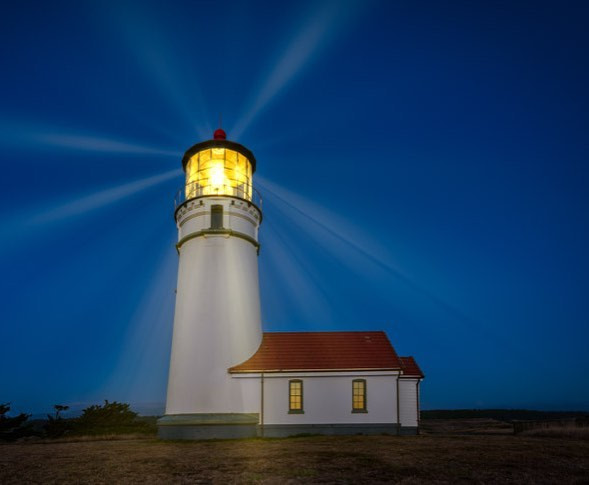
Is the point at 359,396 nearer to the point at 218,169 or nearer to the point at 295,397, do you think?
the point at 295,397

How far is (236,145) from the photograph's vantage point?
22.4 meters

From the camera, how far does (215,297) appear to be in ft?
Result: 69.0

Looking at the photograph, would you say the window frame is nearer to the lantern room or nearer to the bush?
the lantern room

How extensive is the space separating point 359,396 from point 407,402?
6.80 feet

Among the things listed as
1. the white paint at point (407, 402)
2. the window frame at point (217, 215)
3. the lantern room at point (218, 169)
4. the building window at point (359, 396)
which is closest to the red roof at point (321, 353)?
the building window at point (359, 396)

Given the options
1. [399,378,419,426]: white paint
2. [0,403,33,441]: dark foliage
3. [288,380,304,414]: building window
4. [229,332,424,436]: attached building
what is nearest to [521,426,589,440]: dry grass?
[399,378,419,426]: white paint

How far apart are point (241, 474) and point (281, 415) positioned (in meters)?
9.70

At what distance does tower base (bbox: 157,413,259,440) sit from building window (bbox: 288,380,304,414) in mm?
1651

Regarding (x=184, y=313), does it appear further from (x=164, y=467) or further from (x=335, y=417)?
(x=164, y=467)

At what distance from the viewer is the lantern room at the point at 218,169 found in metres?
22.2

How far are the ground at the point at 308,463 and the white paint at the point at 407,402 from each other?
3.66 meters

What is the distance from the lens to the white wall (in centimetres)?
2039

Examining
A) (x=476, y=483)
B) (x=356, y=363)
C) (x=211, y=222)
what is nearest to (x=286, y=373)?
(x=356, y=363)

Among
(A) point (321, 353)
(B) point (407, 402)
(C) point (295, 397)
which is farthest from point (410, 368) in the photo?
(C) point (295, 397)
